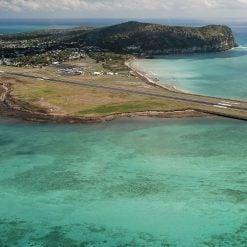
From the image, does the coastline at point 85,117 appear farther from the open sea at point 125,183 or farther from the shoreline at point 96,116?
the open sea at point 125,183

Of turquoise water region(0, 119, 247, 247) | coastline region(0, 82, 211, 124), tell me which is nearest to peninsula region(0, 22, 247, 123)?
coastline region(0, 82, 211, 124)

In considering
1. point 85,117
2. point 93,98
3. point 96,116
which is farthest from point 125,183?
point 93,98

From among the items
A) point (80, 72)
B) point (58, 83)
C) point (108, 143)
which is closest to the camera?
point (108, 143)

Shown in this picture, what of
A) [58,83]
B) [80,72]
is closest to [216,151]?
[58,83]

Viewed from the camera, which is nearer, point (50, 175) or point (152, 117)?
point (50, 175)

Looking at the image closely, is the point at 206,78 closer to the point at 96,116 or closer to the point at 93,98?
the point at 93,98

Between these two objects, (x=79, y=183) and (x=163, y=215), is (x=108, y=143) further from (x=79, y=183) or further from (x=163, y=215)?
(x=163, y=215)

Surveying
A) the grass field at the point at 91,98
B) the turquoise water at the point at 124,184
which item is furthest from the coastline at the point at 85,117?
the turquoise water at the point at 124,184
